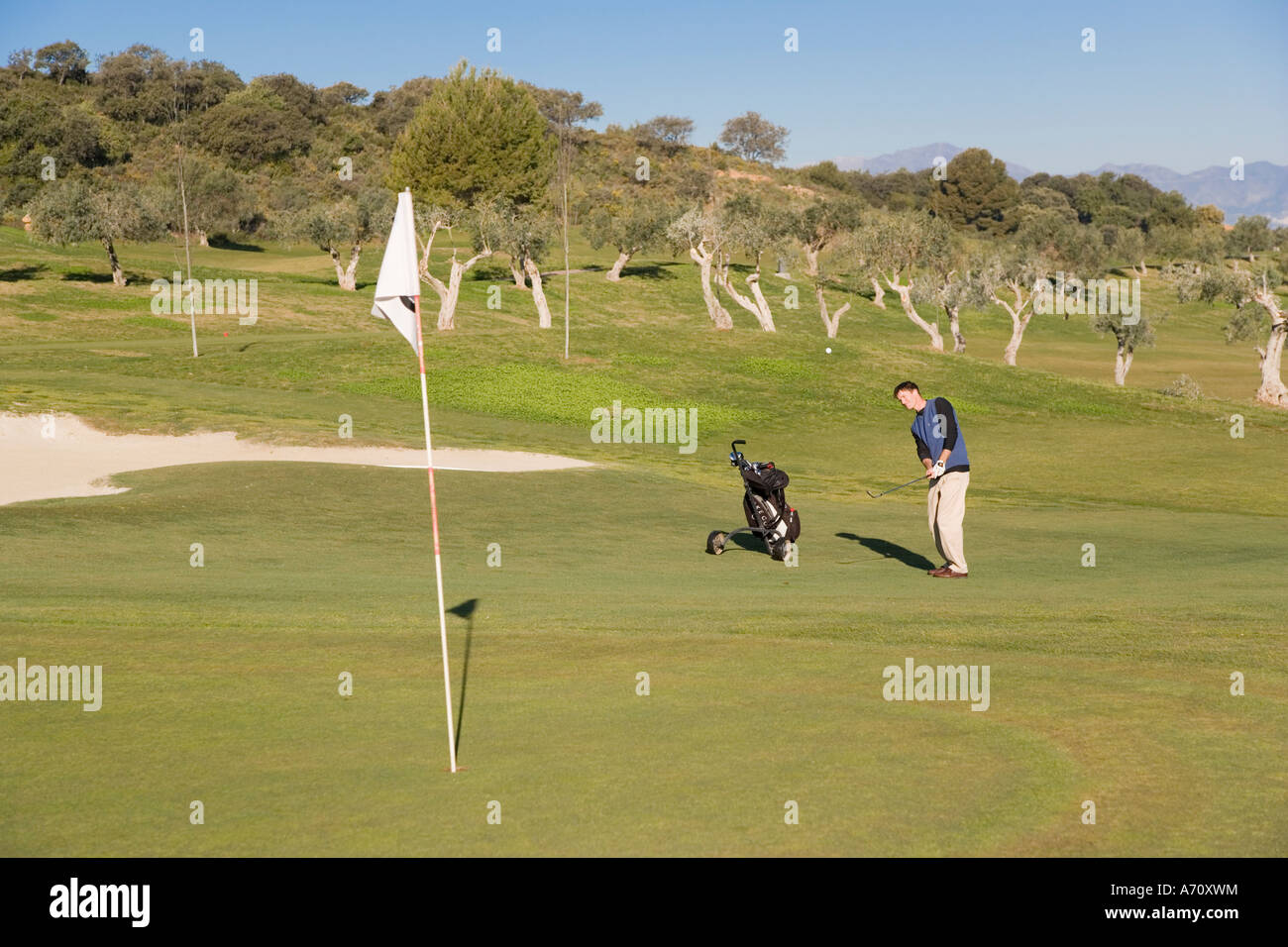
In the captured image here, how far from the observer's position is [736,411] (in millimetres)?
49875

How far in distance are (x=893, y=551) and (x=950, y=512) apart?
3.97m

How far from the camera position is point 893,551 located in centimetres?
2100

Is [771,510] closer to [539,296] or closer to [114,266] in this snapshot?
[539,296]

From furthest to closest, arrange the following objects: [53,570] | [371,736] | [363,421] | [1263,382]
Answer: [1263,382], [363,421], [53,570], [371,736]

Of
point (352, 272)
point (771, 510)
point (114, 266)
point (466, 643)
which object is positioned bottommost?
point (466, 643)

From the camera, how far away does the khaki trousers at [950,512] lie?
17.1m

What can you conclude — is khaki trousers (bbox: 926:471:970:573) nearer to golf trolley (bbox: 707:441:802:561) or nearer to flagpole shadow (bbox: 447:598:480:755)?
golf trolley (bbox: 707:441:802:561)

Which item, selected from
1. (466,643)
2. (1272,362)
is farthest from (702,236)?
(466,643)

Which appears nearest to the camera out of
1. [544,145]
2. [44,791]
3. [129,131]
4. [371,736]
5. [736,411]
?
[44,791]

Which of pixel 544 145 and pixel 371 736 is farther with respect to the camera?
pixel 544 145

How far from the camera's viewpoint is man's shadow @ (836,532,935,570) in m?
19.4
